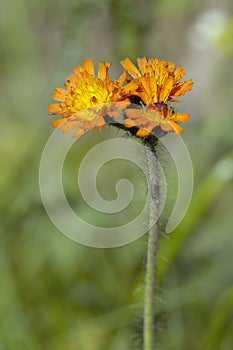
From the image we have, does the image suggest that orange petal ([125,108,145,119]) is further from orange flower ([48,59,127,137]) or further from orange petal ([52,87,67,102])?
orange petal ([52,87,67,102])

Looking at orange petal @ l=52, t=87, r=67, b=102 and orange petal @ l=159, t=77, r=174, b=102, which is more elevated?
orange petal @ l=52, t=87, r=67, b=102

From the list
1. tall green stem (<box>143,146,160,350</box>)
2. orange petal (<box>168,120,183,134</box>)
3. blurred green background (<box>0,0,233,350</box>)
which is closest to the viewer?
orange petal (<box>168,120,183,134</box>)

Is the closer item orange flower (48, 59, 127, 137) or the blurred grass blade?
orange flower (48, 59, 127, 137)

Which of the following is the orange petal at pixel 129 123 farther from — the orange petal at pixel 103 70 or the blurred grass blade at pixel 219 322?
the blurred grass blade at pixel 219 322

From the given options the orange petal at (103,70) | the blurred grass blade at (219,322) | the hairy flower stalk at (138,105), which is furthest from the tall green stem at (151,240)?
the blurred grass blade at (219,322)

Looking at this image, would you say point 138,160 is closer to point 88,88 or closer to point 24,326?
point 88,88

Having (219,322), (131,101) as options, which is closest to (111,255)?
(219,322)

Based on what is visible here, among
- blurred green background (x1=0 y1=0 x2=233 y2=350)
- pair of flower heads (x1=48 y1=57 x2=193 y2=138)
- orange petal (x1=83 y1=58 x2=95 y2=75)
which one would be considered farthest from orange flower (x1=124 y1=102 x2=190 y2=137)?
blurred green background (x1=0 y1=0 x2=233 y2=350)

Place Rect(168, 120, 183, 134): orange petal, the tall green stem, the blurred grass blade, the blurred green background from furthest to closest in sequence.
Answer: the blurred green background
the blurred grass blade
the tall green stem
Rect(168, 120, 183, 134): orange petal

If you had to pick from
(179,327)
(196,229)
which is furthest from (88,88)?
(196,229)
